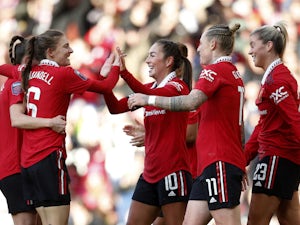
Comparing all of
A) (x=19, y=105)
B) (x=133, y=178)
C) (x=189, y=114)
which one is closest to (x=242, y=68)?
(x=133, y=178)

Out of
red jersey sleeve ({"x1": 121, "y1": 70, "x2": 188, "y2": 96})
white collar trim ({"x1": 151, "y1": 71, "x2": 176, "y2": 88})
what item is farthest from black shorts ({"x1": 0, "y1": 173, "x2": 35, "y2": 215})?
white collar trim ({"x1": 151, "y1": 71, "x2": 176, "y2": 88})

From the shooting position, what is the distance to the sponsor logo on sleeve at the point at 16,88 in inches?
327

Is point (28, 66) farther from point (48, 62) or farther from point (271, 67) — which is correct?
point (271, 67)

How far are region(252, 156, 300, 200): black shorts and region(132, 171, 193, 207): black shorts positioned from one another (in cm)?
55

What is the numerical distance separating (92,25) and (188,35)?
1.37 meters

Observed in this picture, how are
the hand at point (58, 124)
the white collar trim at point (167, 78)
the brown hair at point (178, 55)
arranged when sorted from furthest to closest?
the brown hair at point (178, 55)
the white collar trim at point (167, 78)
the hand at point (58, 124)

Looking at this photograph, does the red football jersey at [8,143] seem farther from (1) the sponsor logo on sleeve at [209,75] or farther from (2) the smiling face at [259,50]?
(2) the smiling face at [259,50]

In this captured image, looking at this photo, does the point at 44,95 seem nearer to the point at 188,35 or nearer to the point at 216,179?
the point at 216,179

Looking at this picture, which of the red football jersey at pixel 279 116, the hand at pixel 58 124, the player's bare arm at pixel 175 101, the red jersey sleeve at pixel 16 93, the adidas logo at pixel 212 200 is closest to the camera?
the player's bare arm at pixel 175 101

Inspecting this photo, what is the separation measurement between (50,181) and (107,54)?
482cm

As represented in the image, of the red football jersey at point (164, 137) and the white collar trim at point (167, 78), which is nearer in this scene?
the red football jersey at point (164, 137)

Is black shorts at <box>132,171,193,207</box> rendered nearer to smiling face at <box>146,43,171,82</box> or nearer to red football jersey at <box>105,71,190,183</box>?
red football jersey at <box>105,71,190,183</box>

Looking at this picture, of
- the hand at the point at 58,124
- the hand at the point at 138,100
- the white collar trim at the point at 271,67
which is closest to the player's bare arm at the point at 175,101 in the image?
the hand at the point at 138,100

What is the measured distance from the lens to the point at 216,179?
24.6 ft
